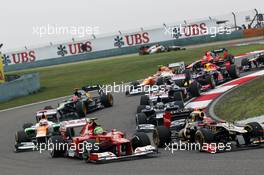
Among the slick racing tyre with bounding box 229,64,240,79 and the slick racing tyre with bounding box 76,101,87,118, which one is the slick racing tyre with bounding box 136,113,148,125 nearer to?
the slick racing tyre with bounding box 76,101,87,118

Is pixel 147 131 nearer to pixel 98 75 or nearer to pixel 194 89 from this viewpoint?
pixel 194 89

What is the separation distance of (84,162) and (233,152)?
10.9 feet

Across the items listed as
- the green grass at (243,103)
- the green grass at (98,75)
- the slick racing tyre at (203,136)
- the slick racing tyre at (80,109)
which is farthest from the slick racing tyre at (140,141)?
the green grass at (98,75)

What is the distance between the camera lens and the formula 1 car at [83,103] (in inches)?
990

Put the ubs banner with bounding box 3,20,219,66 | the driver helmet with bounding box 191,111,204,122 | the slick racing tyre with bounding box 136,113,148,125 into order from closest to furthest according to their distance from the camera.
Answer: the driver helmet with bounding box 191,111,204,122 → the slick racing tyre with bounding box 136,113,148,125 → the ubs banner with bounding box 3,20,219,66

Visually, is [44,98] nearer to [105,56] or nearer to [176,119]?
[176,119]

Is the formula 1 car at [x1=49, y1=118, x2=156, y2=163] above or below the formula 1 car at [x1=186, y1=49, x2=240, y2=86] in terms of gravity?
below

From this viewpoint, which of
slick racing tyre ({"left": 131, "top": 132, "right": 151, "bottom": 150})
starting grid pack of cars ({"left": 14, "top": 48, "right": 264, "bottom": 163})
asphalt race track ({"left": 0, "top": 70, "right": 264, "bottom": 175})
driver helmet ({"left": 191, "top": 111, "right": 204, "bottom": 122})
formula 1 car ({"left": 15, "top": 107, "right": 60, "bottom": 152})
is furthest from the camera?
formula 1 car ({"left": 15, "top": 107, "right": 60, "bottom": 152})

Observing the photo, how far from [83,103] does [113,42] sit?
39648mm

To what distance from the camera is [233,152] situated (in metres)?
13.6

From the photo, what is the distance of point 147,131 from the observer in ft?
63.8

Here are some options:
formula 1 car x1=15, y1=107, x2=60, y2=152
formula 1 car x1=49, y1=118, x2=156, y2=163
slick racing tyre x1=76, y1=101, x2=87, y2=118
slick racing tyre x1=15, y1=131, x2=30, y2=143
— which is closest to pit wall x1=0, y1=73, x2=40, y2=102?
slick racing tyre x1=76, y1=101, x2=87, y2=118

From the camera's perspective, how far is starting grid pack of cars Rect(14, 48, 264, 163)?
1430 centimetres

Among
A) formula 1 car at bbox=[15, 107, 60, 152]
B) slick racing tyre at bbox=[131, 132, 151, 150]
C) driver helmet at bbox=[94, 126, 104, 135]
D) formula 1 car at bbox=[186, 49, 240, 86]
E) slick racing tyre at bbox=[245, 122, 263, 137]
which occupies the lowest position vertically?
formula 1 car at bbox=[15, 107, 60, 152]
